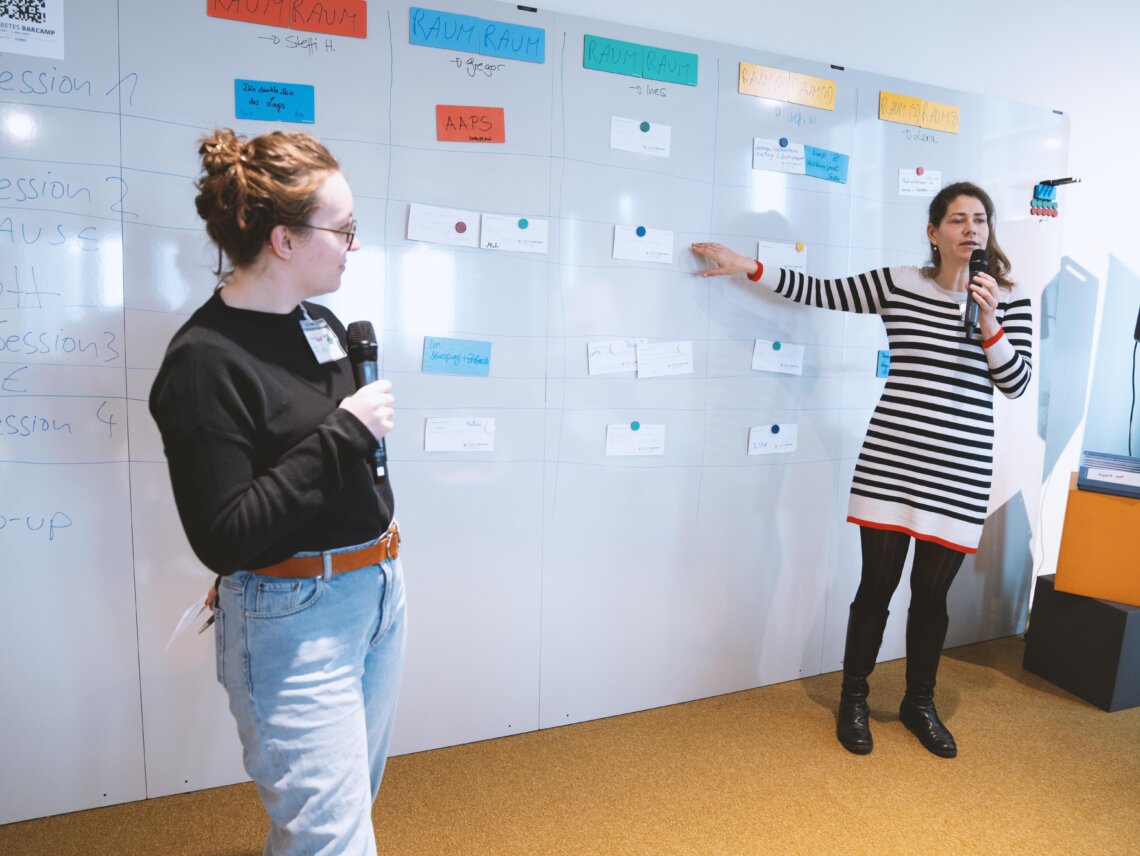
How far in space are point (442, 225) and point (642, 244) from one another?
620mm

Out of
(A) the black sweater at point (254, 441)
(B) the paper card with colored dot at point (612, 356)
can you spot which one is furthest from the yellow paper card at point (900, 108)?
(A) the black sweater at point (254, 441)

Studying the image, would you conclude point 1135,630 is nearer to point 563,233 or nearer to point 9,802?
point 563,233

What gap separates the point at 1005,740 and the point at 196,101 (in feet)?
9.75

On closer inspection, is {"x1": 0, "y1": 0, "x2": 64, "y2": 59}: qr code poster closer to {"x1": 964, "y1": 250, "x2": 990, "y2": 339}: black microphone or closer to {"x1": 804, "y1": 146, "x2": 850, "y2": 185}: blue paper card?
{"x1": 804, "y1": 146, "x2": 850, "y2": 185}: blue paper card

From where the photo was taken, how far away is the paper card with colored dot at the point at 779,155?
2.46 metres

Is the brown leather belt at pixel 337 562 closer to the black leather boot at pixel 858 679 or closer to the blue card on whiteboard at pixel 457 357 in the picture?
the blue card on whiteboard at pixel 457 357

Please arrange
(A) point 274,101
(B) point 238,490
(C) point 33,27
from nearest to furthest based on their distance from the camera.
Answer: (B) point 238,490, (C) point 33,27, (A) point 274,101

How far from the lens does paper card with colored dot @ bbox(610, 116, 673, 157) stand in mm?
2236

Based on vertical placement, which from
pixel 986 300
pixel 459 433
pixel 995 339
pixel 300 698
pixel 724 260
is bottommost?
pixel 300 698

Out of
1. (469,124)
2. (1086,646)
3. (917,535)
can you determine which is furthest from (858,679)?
(469,124)

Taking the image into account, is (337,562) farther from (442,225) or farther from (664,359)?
(664,359)

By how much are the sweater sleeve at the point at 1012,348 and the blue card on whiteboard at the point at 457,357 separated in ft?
4.63

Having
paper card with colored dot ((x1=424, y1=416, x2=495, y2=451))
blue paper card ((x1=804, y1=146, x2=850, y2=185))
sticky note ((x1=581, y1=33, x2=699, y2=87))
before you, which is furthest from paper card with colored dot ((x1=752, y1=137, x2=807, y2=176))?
paper card with colored dot ((x1=424, y1=416, x2=495, y2=451))

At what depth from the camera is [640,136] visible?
2.27m
